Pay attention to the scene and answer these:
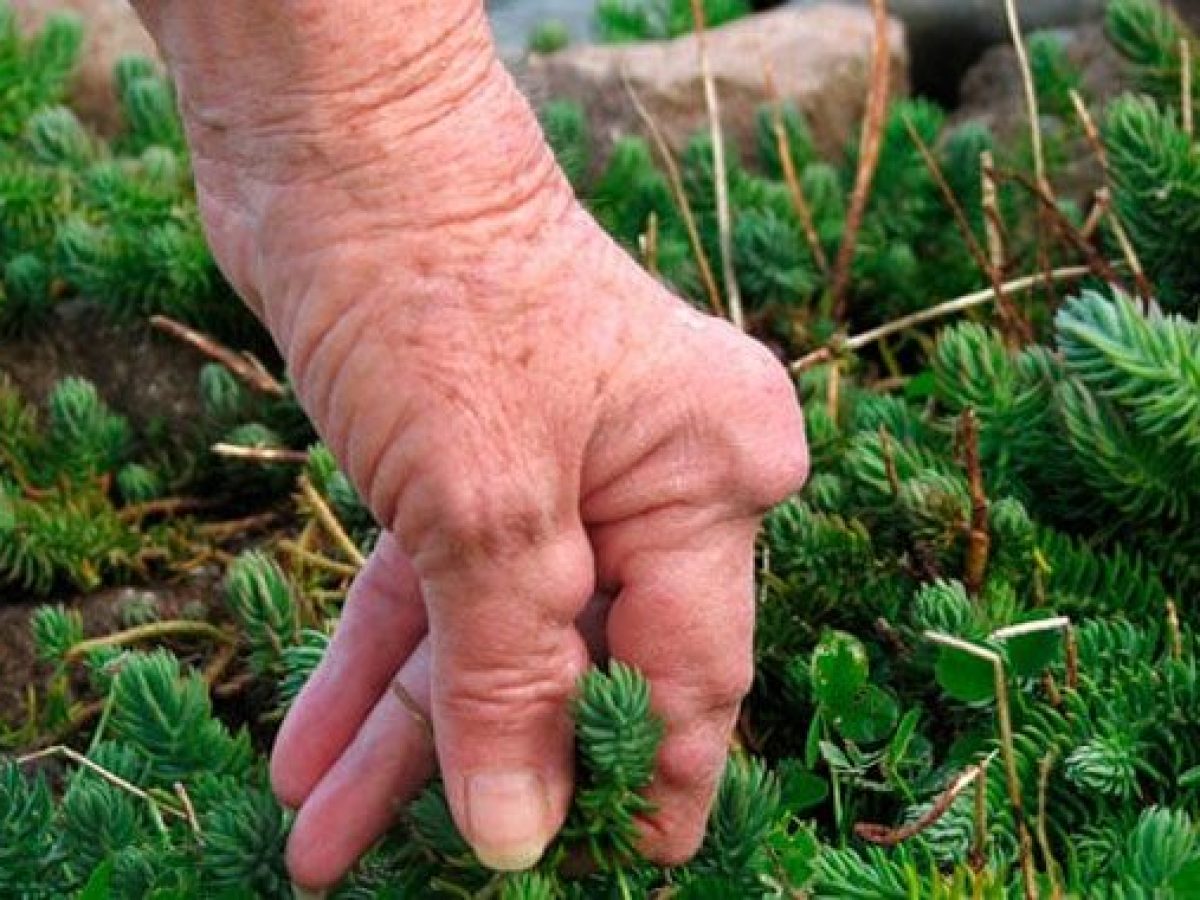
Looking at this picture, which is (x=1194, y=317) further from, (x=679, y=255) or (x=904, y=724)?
(x=904, y=724)

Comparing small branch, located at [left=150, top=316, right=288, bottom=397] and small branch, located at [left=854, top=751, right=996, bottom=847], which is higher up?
small branch, located at [left=854, top=751, right=996, bottom=847]

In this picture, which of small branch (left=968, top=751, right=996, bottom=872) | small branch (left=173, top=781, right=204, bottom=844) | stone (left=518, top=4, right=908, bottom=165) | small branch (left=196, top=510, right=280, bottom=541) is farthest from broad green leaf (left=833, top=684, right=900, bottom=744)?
stone (left=518, top=4, right=908, bottom=165)

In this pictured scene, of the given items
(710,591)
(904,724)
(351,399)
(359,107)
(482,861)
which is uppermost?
(359,107)

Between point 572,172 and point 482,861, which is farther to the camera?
point 572,172

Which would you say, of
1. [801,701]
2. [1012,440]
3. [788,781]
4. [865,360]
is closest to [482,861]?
[788,781]

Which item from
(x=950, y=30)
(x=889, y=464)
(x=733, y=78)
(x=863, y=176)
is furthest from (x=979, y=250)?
(x=950, y=30)

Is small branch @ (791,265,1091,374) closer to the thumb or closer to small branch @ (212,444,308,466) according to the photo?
small branch @ (212,444,308,466)

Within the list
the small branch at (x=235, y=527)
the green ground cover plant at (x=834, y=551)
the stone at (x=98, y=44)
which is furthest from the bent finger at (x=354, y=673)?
Answer: the stone at (x=98, y=44)
